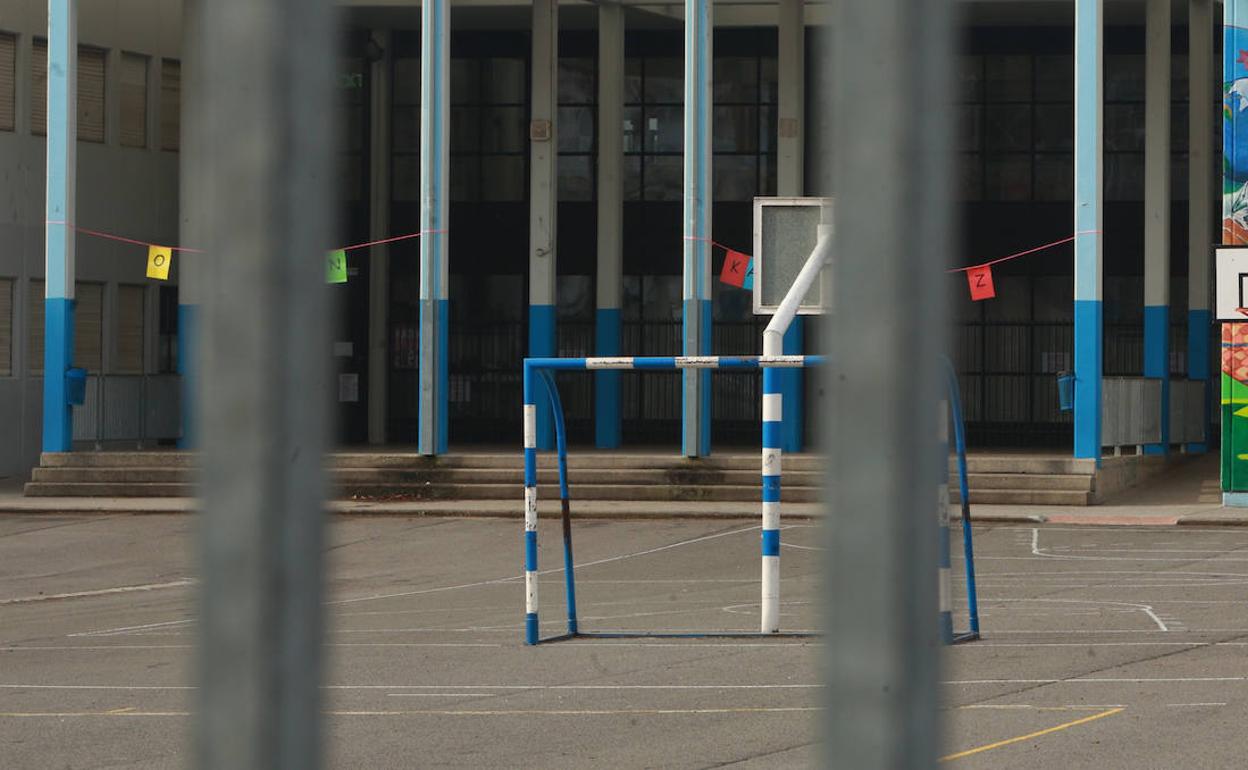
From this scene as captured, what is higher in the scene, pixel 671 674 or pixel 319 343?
pixel 319 343

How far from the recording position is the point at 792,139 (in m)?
29.5

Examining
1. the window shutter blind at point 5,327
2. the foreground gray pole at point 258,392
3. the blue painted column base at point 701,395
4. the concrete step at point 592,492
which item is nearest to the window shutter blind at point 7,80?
the window shutter blind at point 5,327

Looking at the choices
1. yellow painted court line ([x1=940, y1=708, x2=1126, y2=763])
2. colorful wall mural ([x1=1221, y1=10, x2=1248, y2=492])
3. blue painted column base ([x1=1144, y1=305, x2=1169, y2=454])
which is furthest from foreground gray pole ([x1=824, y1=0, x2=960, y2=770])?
blue painted column base ([x1=1144, y1=305, x2=1169, y2=454])

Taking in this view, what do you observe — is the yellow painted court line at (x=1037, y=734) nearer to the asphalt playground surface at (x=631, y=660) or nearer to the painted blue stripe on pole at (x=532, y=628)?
the asphalt playground surface at (x=631, y=660)

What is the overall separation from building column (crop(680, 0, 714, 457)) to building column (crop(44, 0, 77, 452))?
9.05 metres

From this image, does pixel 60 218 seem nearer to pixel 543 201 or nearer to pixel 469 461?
pixel 469 461

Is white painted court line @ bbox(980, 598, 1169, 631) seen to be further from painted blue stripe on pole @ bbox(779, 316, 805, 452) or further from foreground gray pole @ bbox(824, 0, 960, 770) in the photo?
painted blue stripe on pole @ bbox(779, 316, 805, 452)

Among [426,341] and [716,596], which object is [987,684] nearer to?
[716,596]

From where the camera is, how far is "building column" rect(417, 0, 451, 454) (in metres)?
25.8

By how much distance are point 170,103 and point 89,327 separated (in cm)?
447

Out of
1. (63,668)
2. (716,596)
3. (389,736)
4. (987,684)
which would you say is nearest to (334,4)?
(389,736)

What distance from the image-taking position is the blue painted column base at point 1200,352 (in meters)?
31.5

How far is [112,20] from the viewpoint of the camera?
101 ft

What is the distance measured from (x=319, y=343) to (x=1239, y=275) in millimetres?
21978
